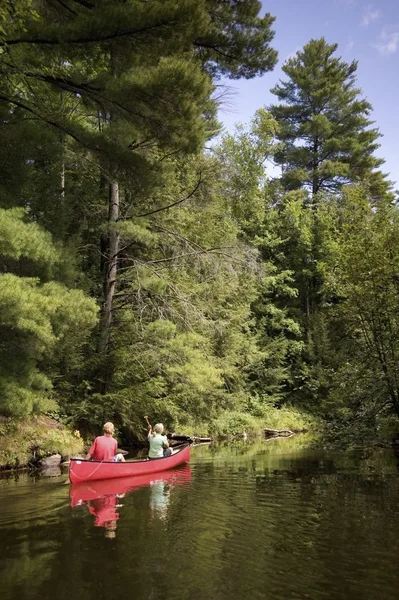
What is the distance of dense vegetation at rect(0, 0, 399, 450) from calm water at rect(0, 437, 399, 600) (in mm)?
3104

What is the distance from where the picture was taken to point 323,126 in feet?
101

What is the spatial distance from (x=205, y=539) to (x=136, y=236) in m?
9.72

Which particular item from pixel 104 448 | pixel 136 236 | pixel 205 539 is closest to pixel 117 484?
pixel 104 448

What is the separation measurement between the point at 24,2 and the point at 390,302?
8.53 meters

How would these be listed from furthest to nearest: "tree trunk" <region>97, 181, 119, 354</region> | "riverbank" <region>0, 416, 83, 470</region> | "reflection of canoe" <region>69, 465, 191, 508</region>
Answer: "tree trunk" <region>97, 181, 119, 354</region> → "riverbank" <region>0, 416, 83, 470</region> → "reflection of canoe" <region>69, 465, 191, 508</region>

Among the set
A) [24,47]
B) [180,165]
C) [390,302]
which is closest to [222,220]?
[180,165]

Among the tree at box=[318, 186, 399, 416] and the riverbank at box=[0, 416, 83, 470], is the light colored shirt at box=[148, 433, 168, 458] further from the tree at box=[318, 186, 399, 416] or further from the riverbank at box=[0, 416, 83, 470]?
the tree at box=[318, 186, 399, 416]

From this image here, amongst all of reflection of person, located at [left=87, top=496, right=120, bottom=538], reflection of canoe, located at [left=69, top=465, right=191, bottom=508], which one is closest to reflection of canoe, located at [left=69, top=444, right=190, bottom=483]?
reflection of canoe, located at [left=69, top=465, right=191, bottom=508]

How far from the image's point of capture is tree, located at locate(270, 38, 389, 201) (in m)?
31.3

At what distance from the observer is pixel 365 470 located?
1073cm

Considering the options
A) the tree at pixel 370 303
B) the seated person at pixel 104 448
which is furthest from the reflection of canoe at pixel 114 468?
the tree at pixel 370 303

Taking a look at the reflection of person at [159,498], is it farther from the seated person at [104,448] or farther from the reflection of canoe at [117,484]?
the seated person at [104,448]

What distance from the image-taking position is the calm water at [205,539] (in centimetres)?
429

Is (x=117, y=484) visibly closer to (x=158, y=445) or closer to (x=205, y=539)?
(x=158, y=445)
